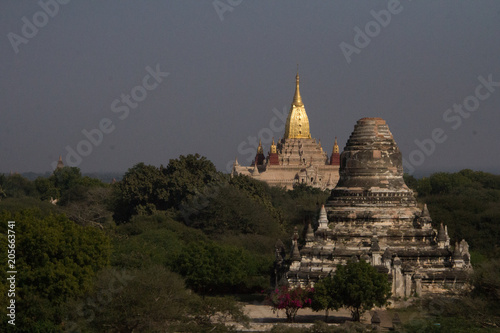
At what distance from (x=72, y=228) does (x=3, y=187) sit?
71.4m

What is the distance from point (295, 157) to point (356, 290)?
101 m

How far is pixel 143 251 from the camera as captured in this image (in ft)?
130

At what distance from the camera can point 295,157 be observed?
13238 centimetres

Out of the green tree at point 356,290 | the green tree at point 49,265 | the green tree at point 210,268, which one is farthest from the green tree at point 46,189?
the green tree at point 356,290

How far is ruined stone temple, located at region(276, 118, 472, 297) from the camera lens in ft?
117

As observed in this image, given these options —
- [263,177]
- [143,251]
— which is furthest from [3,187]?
[143,251]

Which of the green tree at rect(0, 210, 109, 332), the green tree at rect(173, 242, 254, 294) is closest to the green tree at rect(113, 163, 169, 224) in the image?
the green tree at rect(173, 242, 254, 294)

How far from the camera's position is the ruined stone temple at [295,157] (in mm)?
129500

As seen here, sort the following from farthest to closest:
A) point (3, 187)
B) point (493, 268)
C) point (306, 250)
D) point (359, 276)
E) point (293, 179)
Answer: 1. point (293, 179)
2. point (3, 187)
3. point (306, 250)
4. point (359, 276)
5. point (493, 268)

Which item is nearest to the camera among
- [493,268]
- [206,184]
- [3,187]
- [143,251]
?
[493,268]

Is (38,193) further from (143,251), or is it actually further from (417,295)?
(417,295)

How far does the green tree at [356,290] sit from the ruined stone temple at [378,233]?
8.12 feet

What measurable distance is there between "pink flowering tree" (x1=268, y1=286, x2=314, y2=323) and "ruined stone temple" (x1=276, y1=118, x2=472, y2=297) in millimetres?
2158

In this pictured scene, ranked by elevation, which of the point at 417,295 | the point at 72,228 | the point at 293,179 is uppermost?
the point at 293,179
